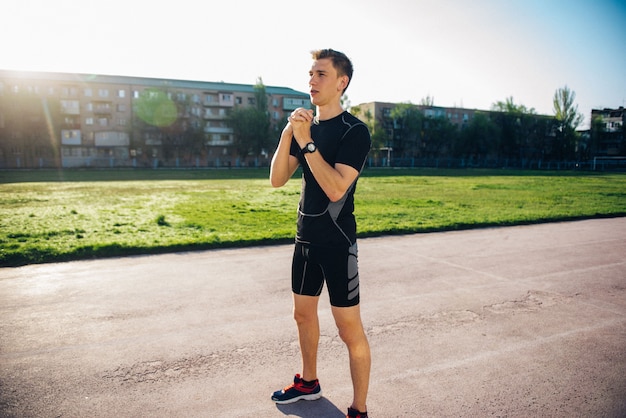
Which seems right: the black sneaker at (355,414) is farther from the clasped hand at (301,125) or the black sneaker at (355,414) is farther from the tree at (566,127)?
the tree at (566,127)

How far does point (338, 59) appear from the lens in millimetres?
2586

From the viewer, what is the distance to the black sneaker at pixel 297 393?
2850 millimetres

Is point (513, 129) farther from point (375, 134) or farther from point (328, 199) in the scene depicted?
point (328, 199)

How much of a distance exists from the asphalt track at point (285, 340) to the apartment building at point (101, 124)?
208 ft

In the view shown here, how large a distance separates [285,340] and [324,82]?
2.49 meters

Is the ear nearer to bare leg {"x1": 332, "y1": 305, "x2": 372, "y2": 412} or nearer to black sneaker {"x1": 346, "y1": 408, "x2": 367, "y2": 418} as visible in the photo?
bare leg {"x1": 332, "y1": 305, "x2": 372, "y2": 412}

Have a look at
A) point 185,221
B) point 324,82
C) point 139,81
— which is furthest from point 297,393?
point 139,81

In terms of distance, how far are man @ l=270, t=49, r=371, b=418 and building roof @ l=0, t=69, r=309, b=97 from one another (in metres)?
76.3

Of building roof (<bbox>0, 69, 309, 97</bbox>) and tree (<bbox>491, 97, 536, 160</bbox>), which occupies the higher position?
building roof (<bbox>0, 69, 309, 97</bbox>)

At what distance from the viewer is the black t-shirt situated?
8.04 feet

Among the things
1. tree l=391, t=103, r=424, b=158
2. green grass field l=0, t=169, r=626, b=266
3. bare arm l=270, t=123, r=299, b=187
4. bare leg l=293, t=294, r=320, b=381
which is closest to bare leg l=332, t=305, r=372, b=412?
bare leg l=293, t=294, r=320, b=381

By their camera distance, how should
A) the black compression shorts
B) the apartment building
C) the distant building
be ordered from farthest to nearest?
the distant building → the apartment building → the black compression shorts

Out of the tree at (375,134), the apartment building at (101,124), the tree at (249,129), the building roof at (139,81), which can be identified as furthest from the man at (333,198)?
the building roof at (139,81)

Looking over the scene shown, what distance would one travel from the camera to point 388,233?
9.77 meters
